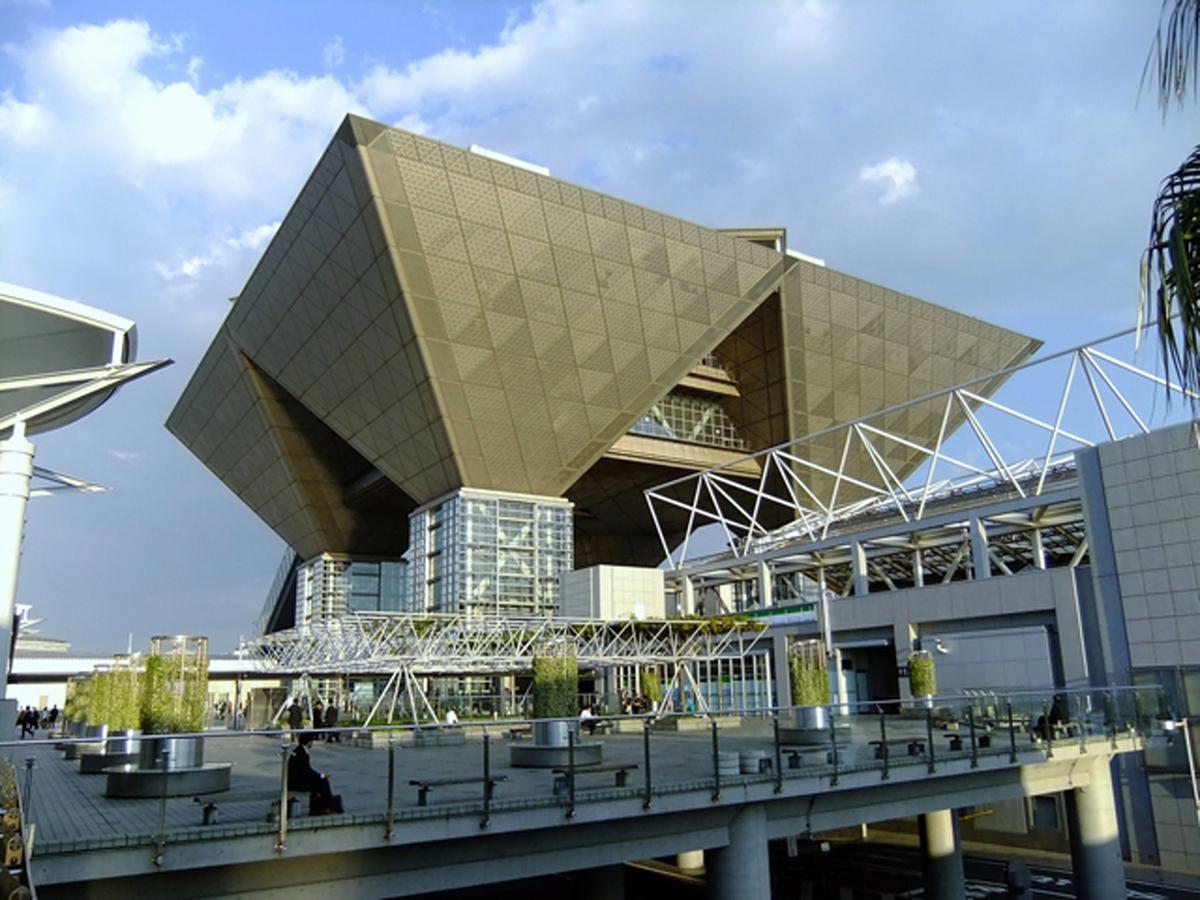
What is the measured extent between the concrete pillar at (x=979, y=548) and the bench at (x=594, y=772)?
28.0m

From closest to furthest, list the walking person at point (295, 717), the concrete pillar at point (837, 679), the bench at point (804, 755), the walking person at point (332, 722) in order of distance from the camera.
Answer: the walking person at point (332, 722), the bench at point (804, 755), the walking person at point (295, 717), the concrete pillar at point (837, 679)

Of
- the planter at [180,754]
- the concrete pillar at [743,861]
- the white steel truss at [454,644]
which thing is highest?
the white steel truss at [454,644]

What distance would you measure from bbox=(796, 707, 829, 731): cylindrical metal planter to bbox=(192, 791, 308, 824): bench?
819cm

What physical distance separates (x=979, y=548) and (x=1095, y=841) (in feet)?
58.3

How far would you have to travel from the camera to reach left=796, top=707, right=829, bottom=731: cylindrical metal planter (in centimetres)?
1550

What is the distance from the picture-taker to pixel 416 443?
151 ft

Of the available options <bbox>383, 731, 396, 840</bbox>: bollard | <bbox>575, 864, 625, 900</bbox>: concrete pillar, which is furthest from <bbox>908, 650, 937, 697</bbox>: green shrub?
<bbox>383, 731, 396, 840</bbox>: bollard

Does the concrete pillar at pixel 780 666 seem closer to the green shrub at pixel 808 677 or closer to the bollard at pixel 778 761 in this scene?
the green shrub at pixel 808 677

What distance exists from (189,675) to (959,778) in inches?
597

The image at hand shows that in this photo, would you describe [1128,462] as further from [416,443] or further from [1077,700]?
[416,443]

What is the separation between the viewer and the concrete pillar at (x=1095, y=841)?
22.0 meters

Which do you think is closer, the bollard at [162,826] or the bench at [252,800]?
the bollard at [162,826]

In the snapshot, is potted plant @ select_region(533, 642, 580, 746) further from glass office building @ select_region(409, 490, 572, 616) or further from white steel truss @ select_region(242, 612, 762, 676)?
glass office building @ select_region(409, 490, 572, 616)

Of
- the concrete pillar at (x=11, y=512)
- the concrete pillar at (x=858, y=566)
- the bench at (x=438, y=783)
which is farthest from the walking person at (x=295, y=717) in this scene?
the concrete pillar at (x=858, y=566)
